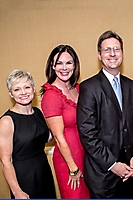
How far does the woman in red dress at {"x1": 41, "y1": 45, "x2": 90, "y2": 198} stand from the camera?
2.07m

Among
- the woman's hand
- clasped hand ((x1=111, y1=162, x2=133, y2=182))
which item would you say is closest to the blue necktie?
clasped hand ((x1=111, y1=162, x2=133, y2=182))

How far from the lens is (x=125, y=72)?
2.79 m

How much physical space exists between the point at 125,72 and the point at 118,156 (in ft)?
3.68

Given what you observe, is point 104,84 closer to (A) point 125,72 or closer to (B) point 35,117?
(B) point 35,117

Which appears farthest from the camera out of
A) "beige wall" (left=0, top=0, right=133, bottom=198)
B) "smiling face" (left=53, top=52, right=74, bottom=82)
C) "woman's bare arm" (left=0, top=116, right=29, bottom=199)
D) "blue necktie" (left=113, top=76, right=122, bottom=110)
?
"beige wall" (left=0, top=0, right=133, bottom=198)

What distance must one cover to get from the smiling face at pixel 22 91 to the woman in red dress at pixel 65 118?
5.8 inches

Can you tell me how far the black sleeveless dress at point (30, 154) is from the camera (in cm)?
197

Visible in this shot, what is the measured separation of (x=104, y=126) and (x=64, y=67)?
0.58 m

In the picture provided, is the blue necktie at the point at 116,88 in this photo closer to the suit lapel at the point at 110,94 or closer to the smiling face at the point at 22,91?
the suit lapel at the point at 110,94

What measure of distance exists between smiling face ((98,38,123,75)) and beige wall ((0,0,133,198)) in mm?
800

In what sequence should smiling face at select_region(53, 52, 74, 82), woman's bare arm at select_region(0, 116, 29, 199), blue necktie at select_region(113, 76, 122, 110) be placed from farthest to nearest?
smiling face at select_region(53, 52, 74, 82) < blue necktie at select_region(113, 76, 122, 110) < woman's bare arm at select_region(0, 116, 29, 199)

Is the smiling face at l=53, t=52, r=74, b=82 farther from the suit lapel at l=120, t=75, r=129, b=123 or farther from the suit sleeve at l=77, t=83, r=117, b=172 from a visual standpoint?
the suit lapel at l=120, t=75, r=129, b=123

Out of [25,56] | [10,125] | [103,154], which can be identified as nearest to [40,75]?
[25,56]

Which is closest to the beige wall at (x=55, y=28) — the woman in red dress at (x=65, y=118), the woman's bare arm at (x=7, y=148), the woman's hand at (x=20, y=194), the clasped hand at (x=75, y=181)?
the woman in red dress at (x=65, y=118)
